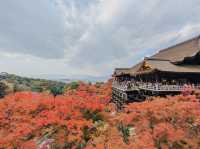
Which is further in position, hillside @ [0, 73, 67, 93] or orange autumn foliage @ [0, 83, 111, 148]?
hillside @ [0, 73, 67, 93]

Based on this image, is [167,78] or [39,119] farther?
[167,78]

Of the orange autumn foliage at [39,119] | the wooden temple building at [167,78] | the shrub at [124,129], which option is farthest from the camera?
the wooden temple building at [167,78]

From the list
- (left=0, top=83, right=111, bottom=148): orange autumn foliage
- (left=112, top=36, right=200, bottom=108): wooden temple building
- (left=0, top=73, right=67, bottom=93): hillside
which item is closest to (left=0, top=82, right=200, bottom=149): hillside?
(left=0, top=83, right=111, bottom=148): orange autumn foliage

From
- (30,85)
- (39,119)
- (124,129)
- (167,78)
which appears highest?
(167,78)

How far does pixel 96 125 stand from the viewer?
19.7m

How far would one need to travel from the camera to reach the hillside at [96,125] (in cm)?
1384

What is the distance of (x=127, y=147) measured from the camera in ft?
46.7

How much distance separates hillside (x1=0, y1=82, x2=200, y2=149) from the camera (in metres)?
13.8

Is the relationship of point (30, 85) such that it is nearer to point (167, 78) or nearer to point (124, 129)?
point (167, 78)

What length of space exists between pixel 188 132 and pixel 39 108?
12729 millimetres

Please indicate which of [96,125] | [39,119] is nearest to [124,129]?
[96,125]

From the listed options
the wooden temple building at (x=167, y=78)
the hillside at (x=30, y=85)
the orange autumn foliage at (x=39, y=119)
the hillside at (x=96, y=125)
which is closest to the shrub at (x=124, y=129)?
the hillside at (x=96, y=125)

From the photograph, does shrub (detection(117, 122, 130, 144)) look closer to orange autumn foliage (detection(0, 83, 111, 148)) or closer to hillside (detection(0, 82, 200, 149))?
hillside (detection(0, 82, 200, 149))

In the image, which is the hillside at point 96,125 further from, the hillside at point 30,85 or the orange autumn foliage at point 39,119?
the hillside at point 30,85
